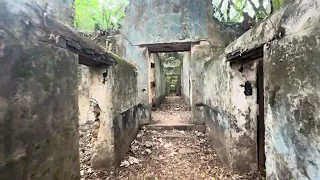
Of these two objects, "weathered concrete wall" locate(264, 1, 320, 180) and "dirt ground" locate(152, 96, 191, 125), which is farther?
"dirt ground" locate(152, 96, 191, 125)

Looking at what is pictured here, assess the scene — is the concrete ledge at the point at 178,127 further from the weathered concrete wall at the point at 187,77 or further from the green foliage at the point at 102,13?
the green foliage at the point at 102,13

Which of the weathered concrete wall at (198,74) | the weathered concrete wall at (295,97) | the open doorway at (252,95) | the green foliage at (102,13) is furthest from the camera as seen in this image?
the green foliage at (102,13)

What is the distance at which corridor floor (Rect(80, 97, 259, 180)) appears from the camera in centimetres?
420

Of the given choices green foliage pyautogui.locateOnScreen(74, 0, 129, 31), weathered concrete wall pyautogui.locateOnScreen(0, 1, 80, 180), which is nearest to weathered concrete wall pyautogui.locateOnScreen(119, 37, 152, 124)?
green foliage pyautogui.locateOnScreen(74, 0, 129, 31)

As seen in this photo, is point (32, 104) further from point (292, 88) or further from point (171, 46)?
point (171, 46)

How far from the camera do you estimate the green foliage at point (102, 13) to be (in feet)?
30.5

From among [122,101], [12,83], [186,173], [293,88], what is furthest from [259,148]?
[12,83]

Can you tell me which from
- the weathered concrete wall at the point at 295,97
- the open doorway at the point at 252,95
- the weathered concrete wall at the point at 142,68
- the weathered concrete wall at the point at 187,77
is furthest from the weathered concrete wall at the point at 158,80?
the weathered concrete wall at the point at 295,97

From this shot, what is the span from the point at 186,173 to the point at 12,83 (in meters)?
3.62

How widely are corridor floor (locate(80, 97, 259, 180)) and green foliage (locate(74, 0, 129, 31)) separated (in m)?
5.44

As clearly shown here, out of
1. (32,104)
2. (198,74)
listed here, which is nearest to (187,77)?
(198,74)

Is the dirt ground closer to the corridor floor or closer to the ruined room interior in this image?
the ruined room interior

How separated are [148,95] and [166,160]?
3.03m

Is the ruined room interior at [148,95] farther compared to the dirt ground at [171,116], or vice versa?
the dirt ground at [171,116]
